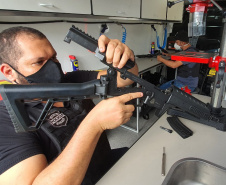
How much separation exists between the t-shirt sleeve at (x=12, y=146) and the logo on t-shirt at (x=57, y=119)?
11cm

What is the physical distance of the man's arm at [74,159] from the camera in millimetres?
495

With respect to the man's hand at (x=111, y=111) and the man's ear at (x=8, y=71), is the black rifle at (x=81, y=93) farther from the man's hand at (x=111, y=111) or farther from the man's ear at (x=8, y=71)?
the man's ear at (x=8, y=71)

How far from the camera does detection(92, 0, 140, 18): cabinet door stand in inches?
55.4

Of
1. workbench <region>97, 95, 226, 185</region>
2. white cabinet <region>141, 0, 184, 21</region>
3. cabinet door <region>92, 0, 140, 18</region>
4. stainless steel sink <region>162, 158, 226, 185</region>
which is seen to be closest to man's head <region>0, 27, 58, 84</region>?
workbench <region>97, 95, 226, 185</region>

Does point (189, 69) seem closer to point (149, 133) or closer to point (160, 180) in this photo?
point (149, 133)

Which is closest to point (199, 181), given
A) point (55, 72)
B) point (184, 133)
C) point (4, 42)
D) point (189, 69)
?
point (184, 133)

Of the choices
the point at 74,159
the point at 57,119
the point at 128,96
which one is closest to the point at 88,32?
the point at 57,119

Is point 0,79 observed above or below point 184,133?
above

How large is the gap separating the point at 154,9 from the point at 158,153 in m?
2.16

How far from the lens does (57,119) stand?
0.74 meters

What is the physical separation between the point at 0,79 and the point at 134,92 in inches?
49.9

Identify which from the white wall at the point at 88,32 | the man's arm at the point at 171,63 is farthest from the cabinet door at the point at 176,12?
the man's arm at the point at 171,63

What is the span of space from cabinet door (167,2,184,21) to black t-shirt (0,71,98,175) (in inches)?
108

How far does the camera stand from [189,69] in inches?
88.2
